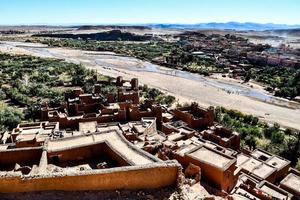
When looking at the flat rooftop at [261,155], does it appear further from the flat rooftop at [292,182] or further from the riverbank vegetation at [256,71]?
the riverbank vegetation at [256,71]

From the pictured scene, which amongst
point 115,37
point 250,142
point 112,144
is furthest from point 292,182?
point 115,37

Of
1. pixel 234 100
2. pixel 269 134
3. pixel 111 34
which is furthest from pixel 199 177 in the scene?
pixel 111 34

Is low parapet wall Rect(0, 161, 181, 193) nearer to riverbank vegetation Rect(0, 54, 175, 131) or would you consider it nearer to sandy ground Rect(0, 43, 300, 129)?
riverbank vegetation Rect(0, 54, 175, 131)

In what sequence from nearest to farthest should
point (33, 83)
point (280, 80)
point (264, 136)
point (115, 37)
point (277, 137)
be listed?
point (277, 137) → point (264, 136) → point (33, 83) → point (280, 80) → point (115, 37)

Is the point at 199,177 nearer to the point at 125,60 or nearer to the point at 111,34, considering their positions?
the point at 125,60

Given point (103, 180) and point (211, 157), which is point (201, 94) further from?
point (103, 180)

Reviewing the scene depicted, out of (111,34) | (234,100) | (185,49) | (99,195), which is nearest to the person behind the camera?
(99,195)

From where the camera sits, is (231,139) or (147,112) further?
(147,112)

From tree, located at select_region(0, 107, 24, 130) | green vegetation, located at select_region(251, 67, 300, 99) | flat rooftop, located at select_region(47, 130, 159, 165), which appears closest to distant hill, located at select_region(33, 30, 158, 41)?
green vegetation, located at select_region(251, 67, 300, 99)
